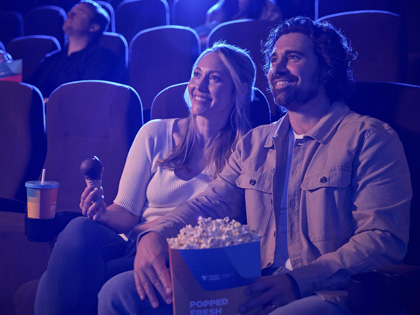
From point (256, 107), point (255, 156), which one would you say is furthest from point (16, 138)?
point (255, 156)

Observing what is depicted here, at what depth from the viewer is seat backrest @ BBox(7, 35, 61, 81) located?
3176 millimetres

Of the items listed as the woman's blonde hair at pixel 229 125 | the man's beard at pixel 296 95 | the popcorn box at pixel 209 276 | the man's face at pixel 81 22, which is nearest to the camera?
the popcorn box at pixel 209 276

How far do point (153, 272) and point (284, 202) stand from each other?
1.07 feet

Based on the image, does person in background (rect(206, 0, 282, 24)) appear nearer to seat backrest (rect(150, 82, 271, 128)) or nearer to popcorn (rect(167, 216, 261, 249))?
seat backrest (rect(150, 82, 271, 128))

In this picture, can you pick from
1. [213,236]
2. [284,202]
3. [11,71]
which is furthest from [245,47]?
[213,236]

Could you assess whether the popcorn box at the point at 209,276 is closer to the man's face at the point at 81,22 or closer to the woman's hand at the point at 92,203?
the woman's hand at the point at 92,203

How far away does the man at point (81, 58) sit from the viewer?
8.67 ft

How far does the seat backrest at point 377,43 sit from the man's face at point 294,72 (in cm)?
60

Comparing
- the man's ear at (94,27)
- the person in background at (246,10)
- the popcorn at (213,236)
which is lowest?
the popcorn at (213,236)

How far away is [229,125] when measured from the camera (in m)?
1.50

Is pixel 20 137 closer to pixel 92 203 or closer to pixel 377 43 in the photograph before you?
pixel 92 203

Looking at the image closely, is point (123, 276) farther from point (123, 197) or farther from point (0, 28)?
point (0, 28)

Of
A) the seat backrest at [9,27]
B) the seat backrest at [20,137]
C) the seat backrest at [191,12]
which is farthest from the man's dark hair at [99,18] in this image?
the seat backrest at [9,27]

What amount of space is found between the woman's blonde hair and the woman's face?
0.02 meters
